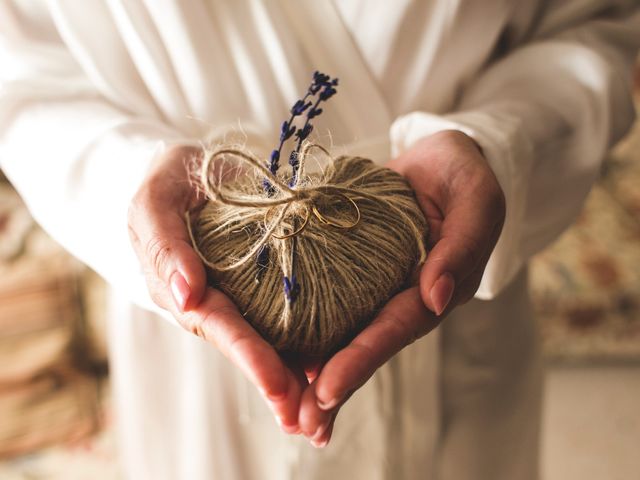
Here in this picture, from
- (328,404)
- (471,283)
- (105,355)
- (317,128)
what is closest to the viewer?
(328,404)

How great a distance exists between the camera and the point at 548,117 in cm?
63

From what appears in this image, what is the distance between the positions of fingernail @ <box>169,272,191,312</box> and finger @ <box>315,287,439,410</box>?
0.33 ft

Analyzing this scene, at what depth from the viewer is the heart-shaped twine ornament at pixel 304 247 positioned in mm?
437

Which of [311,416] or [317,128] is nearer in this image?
[311,416]

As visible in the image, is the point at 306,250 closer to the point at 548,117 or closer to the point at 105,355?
the point at 548,117

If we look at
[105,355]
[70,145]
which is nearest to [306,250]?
[70,145]

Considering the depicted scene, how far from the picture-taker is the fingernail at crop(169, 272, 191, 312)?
0.41 m

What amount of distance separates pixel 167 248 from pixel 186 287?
1.4 inches

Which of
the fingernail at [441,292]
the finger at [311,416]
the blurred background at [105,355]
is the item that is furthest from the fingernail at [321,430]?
the blurred background at [105,355]

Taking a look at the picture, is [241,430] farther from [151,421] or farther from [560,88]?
[560,88]

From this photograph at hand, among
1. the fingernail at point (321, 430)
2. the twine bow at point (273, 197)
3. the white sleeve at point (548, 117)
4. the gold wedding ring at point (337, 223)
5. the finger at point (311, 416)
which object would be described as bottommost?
the white sleeve at point (548, 117)

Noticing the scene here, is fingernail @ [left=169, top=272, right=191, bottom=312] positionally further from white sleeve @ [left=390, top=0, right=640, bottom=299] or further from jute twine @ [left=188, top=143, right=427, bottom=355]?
white sleeve @ [left=390, top=0, right=640, bottom=299]

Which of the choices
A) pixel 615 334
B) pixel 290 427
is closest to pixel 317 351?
pixel 290 427

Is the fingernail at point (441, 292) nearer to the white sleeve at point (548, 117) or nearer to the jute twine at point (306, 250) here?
the jute twine at point (306, 250)
